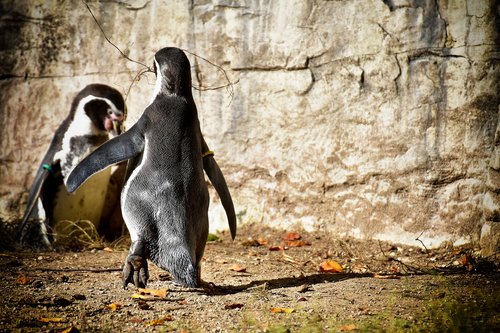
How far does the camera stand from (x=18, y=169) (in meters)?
5.61

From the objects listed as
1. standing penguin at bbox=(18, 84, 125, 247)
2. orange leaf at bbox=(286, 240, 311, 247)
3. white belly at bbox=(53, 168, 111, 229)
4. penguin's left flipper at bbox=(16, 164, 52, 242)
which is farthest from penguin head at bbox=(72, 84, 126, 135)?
orange leaf at bbox=(286, 240, 311, 247)

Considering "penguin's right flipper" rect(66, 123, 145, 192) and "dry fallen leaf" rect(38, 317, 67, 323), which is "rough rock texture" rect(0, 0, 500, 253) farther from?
"dry fallen leaf" rect(38, 317, 67, 323)

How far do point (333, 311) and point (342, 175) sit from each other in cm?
181

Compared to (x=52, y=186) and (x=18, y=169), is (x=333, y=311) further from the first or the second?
(x=18, y=169)

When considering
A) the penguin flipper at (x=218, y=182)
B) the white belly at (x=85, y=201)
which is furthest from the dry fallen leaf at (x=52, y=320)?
the white belly at (x=85, y=201)

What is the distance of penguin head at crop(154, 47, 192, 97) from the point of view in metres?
3.83

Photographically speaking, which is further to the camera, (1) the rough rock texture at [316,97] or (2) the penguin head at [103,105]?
(2) the penguin head at [103,105]

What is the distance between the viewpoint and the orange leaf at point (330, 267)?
13.9 ft

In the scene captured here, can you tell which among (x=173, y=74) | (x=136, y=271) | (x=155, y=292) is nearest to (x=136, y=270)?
(x=136, y=271)

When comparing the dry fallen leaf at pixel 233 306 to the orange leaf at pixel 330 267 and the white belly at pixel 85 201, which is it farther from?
the white belly at pixel 85 201

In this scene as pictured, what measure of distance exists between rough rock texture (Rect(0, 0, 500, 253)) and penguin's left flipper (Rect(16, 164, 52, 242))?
409 millimetres

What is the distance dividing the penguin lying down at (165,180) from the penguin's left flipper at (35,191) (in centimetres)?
150

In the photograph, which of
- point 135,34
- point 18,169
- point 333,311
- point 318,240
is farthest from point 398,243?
point 18,169

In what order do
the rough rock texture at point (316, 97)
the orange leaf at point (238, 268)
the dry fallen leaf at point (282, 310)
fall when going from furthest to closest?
the rough rock texture at point (316, 97) → the orange leaf at point (238, 268) → the dry fallen leaf at point (282, 310)
